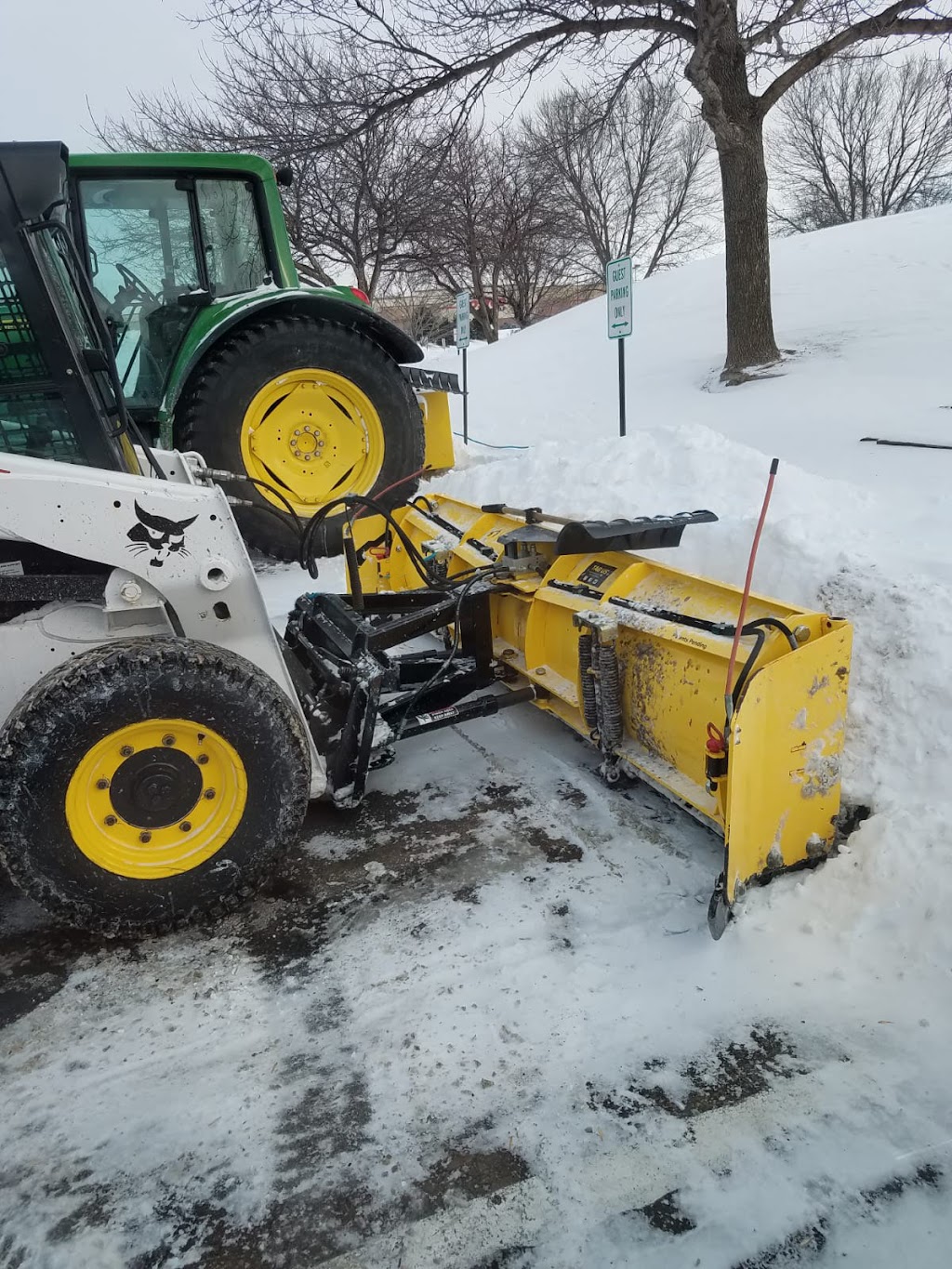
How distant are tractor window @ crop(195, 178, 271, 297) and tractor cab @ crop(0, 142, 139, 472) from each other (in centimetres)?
257

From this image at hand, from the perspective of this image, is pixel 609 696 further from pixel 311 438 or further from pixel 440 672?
pixel 311 438

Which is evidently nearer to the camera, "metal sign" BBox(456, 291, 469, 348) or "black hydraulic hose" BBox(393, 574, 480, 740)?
"black hydraulic hose" BBox(393, 574, 480, 740)

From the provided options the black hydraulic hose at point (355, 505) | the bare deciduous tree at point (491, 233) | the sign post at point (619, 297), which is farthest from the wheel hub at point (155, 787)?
the bare deciduous tree at point (491, 233)

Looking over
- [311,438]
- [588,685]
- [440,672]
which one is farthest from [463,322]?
[588,685]

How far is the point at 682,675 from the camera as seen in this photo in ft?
9.34

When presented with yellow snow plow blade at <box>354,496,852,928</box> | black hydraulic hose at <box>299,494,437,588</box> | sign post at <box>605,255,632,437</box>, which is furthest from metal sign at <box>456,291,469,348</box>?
black hydraulic hose at <box>299,494,437,588</box>

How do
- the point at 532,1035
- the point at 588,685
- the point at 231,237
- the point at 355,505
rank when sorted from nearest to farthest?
1. the point at 532,1035
2. the point at 588,685
3. the point at 355,505
4. the point at 231,237

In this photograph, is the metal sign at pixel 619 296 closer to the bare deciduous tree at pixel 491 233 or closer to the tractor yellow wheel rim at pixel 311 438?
the tractor yellow wheel rim at pixel 311 438

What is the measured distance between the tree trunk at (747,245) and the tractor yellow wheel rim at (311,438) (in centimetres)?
558

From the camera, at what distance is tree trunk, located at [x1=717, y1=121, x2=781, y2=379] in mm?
8867

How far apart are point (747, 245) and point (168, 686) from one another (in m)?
8.81

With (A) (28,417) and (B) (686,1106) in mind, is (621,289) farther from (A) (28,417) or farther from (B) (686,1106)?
(B) (686,1106)

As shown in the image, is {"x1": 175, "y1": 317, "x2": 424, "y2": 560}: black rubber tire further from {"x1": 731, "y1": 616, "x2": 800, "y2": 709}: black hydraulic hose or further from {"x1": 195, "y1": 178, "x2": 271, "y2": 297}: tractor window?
{"x1": 731, "y1": 616, "x2": 800, "y2": 709}: black hydraulic hose

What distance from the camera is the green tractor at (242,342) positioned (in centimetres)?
490
